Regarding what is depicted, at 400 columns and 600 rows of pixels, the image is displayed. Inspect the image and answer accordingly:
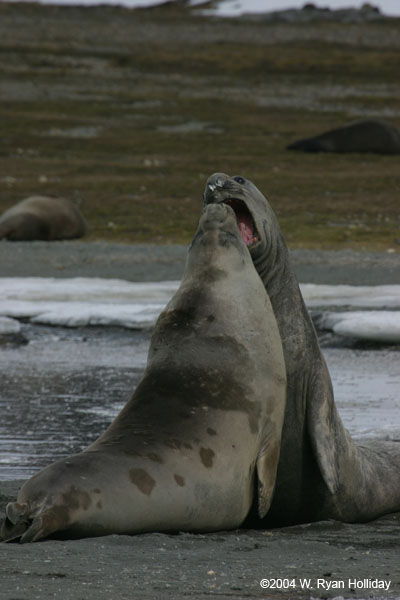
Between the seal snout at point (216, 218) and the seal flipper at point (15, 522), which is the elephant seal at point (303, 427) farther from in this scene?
the seal flipper at point (15, 522)

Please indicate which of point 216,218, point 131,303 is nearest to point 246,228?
point 216,218

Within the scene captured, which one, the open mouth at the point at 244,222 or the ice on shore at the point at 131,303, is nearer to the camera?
the open mouth at the point at 244,222

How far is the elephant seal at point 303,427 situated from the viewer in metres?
5.16

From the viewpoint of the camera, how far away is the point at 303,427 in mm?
5199

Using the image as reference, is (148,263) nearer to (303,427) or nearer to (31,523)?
(303,427)

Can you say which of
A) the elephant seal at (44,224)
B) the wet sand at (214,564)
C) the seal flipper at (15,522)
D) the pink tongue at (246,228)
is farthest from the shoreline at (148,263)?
the seal flipper at (15,522)

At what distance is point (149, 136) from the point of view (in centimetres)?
3303

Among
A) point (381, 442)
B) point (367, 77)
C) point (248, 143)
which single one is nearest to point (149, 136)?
point (248, 143)

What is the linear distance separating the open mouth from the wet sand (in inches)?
47.6

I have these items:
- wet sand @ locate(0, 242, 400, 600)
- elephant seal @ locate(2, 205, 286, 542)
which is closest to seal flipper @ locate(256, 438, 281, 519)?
elephant seal @ locate(2, 205, 286, 542)

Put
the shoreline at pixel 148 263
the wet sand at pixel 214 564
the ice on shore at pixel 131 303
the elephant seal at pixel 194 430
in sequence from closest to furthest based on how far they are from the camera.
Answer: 1. the wet sand at pixel 214 564
2. the elephant seal at pixel 194 430
3. the ice on shore at pixel 131 303
4. the shoreline at pixel 148 263

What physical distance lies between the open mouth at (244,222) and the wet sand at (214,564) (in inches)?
47.6

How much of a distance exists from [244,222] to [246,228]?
0.15ft

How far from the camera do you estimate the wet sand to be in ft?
11.7
